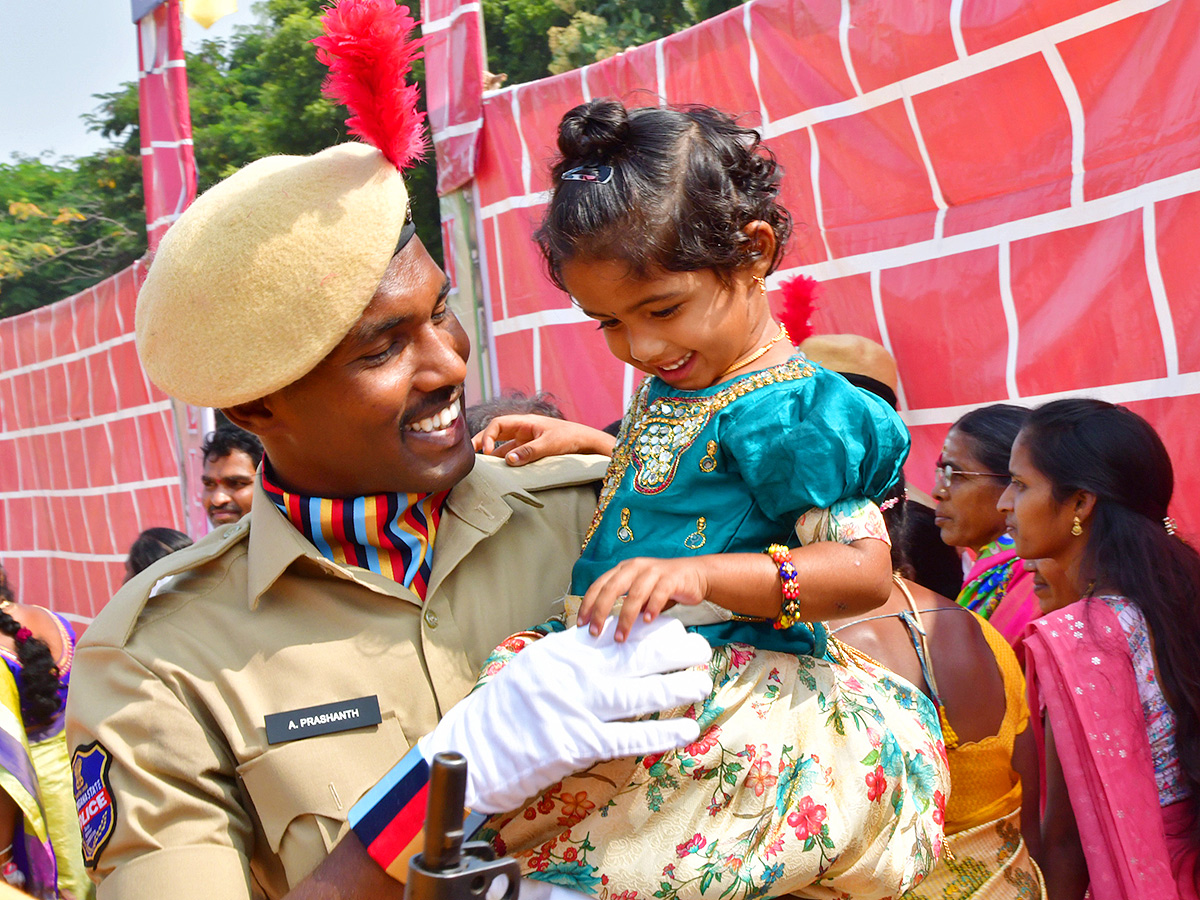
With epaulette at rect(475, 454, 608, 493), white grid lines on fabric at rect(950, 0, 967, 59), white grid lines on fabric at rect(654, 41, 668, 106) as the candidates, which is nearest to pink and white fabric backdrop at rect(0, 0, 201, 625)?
white grid lines on fabric at rect(654, 41, 668, 106)

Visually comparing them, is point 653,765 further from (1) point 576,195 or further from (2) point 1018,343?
(2) point 1018,343

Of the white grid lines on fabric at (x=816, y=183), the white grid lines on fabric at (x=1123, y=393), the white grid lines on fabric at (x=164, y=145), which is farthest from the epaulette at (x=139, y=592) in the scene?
the white grid lines on fabric at (x=164, y=145)

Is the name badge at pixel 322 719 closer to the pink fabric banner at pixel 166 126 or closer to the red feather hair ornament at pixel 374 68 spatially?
the red feather hair ornament at pixel 374 68

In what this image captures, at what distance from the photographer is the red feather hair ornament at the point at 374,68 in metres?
1.79

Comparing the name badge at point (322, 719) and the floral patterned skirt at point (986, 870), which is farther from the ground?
the name badge at point (322, 719)

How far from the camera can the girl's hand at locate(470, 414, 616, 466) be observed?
7.88 ft

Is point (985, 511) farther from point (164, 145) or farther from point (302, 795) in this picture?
point (164, 145)

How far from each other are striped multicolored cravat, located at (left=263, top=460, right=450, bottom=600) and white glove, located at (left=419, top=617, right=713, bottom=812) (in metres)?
0.43

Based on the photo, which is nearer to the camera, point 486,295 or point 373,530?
point 373,530

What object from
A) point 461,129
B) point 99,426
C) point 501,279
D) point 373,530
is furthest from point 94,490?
point 373,530

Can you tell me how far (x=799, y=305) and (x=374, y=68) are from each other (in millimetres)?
2525

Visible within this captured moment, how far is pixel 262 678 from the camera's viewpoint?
177 cm

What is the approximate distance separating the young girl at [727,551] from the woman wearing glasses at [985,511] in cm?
182

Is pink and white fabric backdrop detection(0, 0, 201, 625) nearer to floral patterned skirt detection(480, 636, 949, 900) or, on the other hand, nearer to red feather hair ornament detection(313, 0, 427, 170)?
red feather hair ornament detection(313, 0, 427, 170)
